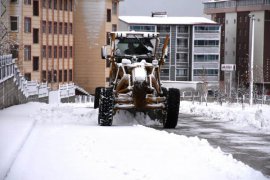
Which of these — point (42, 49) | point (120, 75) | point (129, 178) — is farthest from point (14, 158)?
point (42, 49)

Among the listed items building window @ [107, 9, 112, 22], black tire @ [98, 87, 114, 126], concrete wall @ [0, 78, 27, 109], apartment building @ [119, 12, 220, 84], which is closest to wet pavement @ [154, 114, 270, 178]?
black tire @ [98, 87, 114, 126]

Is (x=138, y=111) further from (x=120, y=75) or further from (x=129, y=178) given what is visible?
(x=129, y=178)

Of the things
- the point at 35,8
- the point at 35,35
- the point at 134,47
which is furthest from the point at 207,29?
the point at 134,47

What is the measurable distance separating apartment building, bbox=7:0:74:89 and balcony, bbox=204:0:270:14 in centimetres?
3740

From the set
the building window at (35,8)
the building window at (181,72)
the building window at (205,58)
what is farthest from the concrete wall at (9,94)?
the building window at (205,58)

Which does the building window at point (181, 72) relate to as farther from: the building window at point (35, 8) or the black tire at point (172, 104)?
the black tire at point (172, 104)

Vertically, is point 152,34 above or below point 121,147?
above

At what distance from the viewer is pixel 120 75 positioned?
19688mm

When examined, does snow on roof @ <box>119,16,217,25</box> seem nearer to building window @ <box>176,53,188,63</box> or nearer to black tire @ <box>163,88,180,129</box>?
building window @ <box>176,53,188,63</box>

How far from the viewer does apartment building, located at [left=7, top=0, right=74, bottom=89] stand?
204 feet

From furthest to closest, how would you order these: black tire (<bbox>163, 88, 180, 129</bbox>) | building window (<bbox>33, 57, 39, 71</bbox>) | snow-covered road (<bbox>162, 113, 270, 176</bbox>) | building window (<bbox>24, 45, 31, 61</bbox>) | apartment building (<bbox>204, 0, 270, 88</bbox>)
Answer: apartment building (<bbox>204, 0, 270, 88</bbox>) → building window (<bbox>33, 57, 39, 71</bbox>) → building window (<bbox>24, 45, 31, 61</bbox>) → black tire (<bbox>163, 88, 180, 129</bbox>) → snow-covered road (<bbox>162, 113, 270, 176</bbox>)

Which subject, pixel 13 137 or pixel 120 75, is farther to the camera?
pixel 120 75

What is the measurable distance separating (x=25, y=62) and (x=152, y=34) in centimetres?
4504

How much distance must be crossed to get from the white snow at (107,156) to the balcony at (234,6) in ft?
288
